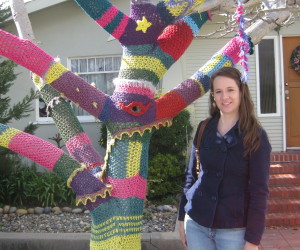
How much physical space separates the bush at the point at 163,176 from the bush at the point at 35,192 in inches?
51.7

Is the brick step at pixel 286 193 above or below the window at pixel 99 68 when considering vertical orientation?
below

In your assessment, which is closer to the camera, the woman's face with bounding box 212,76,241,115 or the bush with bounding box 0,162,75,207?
the woman's face with bounding box 212,76,241,115

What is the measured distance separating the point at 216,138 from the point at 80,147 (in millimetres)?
882

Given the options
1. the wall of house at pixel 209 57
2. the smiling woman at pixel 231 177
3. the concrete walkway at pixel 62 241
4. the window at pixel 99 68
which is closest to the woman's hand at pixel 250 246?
the smiling woman at pixel 231 177

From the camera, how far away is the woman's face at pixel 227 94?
78.0 inches

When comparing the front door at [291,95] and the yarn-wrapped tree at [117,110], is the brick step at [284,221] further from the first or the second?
the yarn-wrapped tree at [117,110]

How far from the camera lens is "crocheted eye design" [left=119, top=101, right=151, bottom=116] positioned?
219cm

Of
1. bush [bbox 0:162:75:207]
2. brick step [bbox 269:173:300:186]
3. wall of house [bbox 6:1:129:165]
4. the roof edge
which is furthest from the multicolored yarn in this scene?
the roof edge

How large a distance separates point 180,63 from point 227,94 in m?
5.33

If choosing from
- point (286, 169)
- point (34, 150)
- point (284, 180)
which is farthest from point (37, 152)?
point (286, 169)

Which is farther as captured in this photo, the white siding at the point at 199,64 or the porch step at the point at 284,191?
the white siding at the point at 199,64

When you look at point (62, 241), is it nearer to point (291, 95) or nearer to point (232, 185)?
point (232, 185)

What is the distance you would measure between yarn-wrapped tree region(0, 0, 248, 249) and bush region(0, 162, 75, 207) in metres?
3.72

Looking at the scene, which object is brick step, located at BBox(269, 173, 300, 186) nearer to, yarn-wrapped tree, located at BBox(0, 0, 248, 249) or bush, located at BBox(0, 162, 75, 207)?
bush, located at BBox(0, 162, 75, 207)
